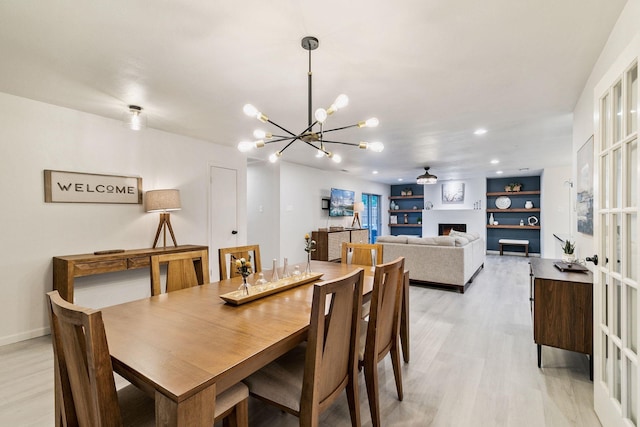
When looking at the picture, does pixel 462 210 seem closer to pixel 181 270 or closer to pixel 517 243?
pixel 517 243

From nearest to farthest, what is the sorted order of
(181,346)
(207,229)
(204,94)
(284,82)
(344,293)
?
1. (181,346)
2. (344,293)
3. (284,82)
4. (204,94)
5. (207,229)

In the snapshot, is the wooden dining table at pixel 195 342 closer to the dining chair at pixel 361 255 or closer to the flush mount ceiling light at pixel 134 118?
the dining chair at pixel 361 255

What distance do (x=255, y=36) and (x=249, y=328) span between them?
70.7 inches

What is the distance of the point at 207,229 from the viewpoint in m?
4.71

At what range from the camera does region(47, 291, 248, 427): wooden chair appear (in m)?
0.96

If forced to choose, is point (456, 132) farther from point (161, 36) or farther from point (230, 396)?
point (230, 396)

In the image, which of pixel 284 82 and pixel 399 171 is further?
pixel 399 171

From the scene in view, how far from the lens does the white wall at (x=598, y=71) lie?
158 centimetres

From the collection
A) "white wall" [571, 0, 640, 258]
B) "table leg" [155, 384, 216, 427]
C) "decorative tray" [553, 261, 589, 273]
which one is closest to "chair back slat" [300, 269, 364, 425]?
"table leg" [155, 384, 216, 427]

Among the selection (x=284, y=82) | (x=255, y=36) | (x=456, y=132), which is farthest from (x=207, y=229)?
(x=456, y=132)

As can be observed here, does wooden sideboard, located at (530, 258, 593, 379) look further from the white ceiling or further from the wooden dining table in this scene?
the white ceiling

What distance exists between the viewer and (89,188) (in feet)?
11.3

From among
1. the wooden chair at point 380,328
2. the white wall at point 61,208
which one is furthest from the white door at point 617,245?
the white wall at point 61,208

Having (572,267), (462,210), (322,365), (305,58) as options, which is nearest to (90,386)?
(322,365)
